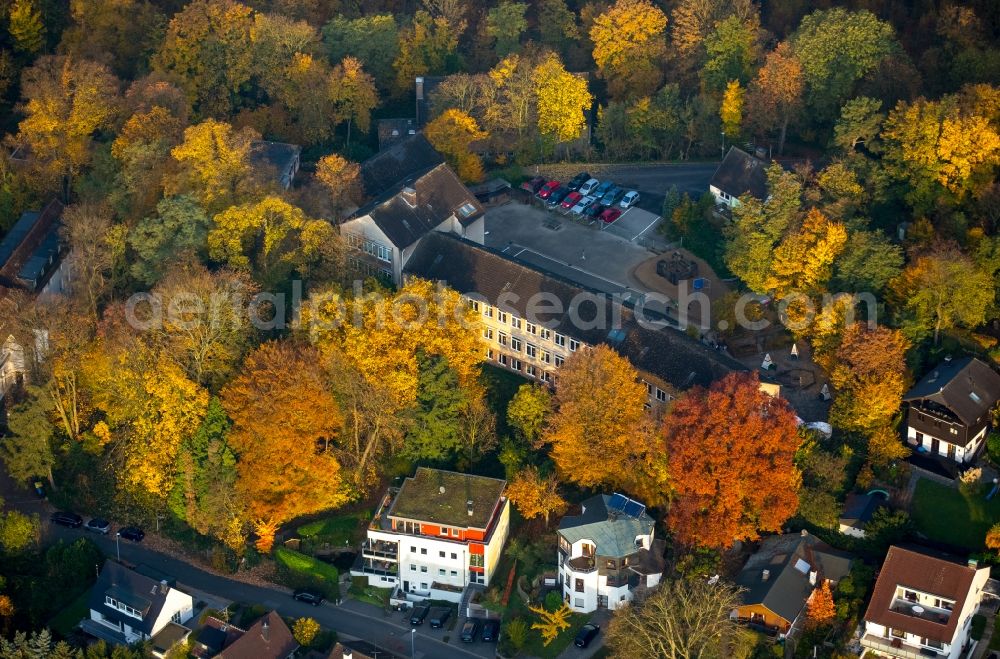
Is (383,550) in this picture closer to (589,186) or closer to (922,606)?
(922,606)

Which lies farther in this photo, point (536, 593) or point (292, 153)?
point (292, 153)

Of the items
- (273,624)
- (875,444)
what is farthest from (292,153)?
(875,444)

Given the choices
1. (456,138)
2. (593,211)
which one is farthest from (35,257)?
(593,211)

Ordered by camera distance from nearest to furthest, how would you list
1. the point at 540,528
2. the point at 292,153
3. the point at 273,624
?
the point at 273,624
the point at 540,528
the point at 292,153

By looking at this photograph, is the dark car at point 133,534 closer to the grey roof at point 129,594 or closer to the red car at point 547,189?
the grey roof at point 129,594

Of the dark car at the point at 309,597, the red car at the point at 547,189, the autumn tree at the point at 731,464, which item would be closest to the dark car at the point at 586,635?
the autumn tree at the point at 731,464

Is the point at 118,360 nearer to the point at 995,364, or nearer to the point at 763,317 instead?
the point at 763,317

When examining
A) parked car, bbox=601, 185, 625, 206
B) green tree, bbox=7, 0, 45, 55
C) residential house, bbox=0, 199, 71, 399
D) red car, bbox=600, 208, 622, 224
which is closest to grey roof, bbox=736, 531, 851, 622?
red car, bbox=600, 208, 622, 224
